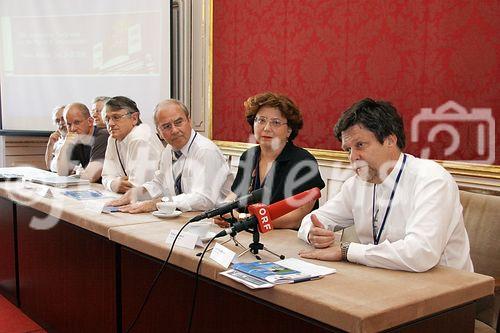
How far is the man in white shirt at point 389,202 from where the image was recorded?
1.65 m

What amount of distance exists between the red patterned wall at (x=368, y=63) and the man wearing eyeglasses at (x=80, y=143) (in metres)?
1.07

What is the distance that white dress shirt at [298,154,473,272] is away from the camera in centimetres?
160

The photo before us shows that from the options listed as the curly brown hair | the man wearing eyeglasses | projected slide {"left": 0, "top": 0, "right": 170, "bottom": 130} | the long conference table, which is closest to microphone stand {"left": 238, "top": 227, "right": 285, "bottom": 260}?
the long conference table

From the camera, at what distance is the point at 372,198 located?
→ 6.48ft

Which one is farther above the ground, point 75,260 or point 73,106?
point 73,106

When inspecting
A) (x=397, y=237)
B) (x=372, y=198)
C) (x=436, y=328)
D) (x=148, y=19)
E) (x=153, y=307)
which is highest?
(x=148, y=19)

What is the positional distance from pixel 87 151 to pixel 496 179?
9.46 ft

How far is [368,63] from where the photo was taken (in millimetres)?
3461

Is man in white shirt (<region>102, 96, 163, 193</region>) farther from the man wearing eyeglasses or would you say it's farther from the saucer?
the saucer

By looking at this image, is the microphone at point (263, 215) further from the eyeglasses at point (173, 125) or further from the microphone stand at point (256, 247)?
the eyeglasses at point (173, 125)

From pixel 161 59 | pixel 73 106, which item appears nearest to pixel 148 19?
pixel 161 59

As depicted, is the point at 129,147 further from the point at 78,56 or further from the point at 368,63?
the point at 78,56

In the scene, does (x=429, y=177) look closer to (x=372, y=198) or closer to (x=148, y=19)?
(x=372, y=198)

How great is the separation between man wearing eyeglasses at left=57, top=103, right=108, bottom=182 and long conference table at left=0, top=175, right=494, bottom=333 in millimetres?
502
